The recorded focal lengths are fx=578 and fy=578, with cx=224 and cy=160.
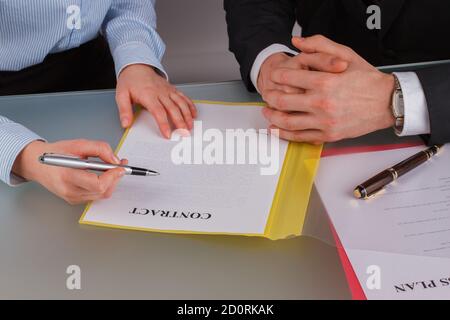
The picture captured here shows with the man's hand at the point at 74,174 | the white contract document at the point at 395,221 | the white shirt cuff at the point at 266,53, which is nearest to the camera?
the white contract document at the point at 395,221

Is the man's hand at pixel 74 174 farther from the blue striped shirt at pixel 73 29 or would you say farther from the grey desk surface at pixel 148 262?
the blue striped shirt at pixel 73 29

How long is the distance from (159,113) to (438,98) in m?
0.44

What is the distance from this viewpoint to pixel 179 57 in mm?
1983

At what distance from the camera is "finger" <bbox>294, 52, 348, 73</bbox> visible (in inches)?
35.2

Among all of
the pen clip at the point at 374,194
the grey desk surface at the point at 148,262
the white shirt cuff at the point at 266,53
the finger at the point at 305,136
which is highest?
the white shirt cuff at the point at 266,53

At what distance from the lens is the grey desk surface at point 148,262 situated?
68 cm

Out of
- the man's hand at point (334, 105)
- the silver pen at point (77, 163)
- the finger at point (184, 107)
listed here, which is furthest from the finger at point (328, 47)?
the silver pen at point (77, 163)

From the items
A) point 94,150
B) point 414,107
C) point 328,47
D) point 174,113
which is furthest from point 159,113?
point 414,107

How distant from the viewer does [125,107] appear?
98 cm

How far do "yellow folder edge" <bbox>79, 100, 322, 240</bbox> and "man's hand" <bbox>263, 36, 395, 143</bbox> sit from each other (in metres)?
0.03

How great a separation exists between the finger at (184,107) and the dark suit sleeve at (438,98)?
0.37 m

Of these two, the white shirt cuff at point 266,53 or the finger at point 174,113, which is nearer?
the finger at point 174,113

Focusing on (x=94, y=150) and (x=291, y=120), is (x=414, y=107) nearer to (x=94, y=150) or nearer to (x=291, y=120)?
(x=291, y=120)

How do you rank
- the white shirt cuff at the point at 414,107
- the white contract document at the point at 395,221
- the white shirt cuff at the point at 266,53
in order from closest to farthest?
1. the white contract document at the point at 395,221
2. the white shirt cuff at the point at 414,107
3. the white shirt cuff at the point at 266,53
